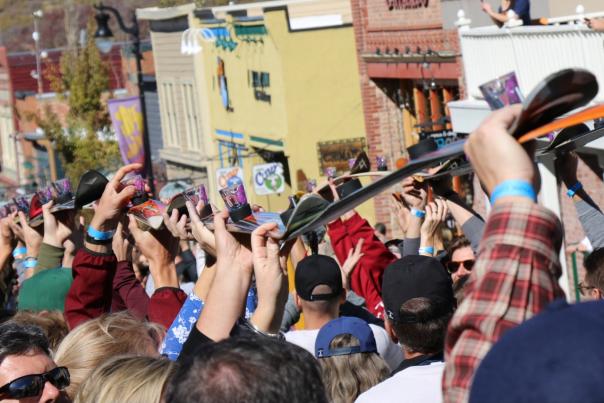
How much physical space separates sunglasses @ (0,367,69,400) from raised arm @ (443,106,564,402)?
219cm

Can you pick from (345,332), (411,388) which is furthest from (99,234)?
(411,388)

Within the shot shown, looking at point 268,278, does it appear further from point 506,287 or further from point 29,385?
point 506,287

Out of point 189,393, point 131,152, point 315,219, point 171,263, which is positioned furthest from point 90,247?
point 131,152

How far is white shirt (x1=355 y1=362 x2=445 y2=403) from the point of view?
14.2ft

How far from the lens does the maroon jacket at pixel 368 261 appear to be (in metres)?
7.10

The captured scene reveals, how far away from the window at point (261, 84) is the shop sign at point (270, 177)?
7.95 ft

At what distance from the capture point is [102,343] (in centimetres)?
478

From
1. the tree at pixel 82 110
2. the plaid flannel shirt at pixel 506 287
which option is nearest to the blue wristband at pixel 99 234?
the plaid flannel shirt at pixel 506 287

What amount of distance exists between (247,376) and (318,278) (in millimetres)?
3559

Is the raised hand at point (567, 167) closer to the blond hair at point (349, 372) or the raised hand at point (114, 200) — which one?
the blond hair at point (349, 372)

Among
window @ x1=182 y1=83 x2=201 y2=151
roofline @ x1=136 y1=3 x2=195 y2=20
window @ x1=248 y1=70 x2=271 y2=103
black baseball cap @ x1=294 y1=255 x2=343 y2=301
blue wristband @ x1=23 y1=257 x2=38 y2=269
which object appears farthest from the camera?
window @ x1=182 y1=83 x2=201 y2=151

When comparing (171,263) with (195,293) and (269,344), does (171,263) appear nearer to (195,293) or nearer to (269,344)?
(195,293)

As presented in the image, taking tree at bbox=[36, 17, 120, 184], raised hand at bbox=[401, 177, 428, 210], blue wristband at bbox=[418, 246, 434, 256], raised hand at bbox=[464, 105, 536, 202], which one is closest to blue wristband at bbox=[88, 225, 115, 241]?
raised hand at bbox=[401, 177, 428, 210]

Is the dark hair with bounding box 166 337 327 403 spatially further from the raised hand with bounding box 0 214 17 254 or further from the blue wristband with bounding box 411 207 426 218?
the raised hand with bounding box 0 214 17 254
